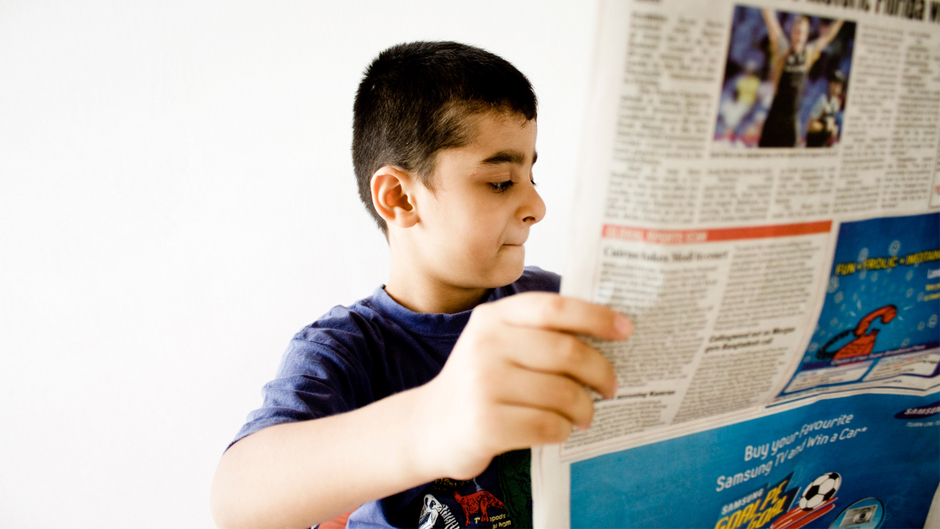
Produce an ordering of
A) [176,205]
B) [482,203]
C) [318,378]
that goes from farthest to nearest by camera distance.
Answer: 1. [176,205]
2. [482,203]
3. [318,378]

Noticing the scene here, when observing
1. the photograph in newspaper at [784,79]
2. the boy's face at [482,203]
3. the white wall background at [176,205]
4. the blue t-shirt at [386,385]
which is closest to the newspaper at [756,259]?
the photograph in newspaper at [784,79]

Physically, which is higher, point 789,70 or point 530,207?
point 789,70

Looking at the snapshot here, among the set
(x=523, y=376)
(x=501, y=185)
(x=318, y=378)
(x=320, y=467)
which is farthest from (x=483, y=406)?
(x=501, y=185)

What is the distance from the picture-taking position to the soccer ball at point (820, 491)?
41 centimetres

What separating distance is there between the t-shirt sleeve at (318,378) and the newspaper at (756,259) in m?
0.22

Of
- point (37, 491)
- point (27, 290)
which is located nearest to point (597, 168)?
point (27, 290)

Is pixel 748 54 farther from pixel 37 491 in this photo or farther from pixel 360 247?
pixel 37 491

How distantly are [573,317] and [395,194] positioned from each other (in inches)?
16.7

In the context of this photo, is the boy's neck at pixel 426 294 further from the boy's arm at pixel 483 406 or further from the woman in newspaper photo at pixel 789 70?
the woman in newspaper photo at pixel 789 70

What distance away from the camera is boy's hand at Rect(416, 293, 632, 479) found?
0.27 metres

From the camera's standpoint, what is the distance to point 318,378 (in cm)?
48

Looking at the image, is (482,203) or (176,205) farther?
(176,205)

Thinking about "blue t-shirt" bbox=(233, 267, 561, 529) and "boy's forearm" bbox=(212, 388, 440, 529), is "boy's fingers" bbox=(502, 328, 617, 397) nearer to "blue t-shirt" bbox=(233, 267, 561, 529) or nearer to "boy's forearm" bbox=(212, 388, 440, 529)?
"boy's forearm" bbox=(212, 388, 440, 529)

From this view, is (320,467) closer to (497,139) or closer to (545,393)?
(545,393)
